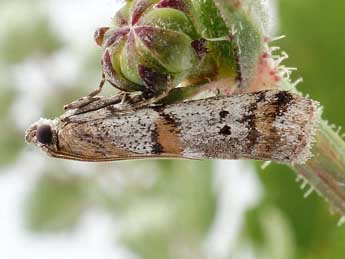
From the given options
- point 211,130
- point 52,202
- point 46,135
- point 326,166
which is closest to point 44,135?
point 46,135

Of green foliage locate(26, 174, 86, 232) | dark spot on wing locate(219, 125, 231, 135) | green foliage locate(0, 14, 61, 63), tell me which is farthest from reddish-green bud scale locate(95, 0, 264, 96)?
green foliage locate(26, 174, 86, 232)

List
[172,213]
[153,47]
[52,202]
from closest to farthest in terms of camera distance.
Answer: [153,47], [172,213], [52,202]

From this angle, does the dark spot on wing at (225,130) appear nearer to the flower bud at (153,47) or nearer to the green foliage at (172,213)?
the flower bud at (153,47)

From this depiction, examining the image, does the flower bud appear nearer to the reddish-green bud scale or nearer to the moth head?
the reddish-green bud scale

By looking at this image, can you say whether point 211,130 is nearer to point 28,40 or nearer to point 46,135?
point 46,135

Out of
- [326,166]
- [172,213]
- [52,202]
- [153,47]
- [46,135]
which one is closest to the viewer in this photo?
[153,47]

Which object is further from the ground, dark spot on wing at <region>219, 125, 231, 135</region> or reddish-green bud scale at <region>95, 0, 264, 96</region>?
reddish-green bud scale at <region>95, 0, 264, 96</region>
